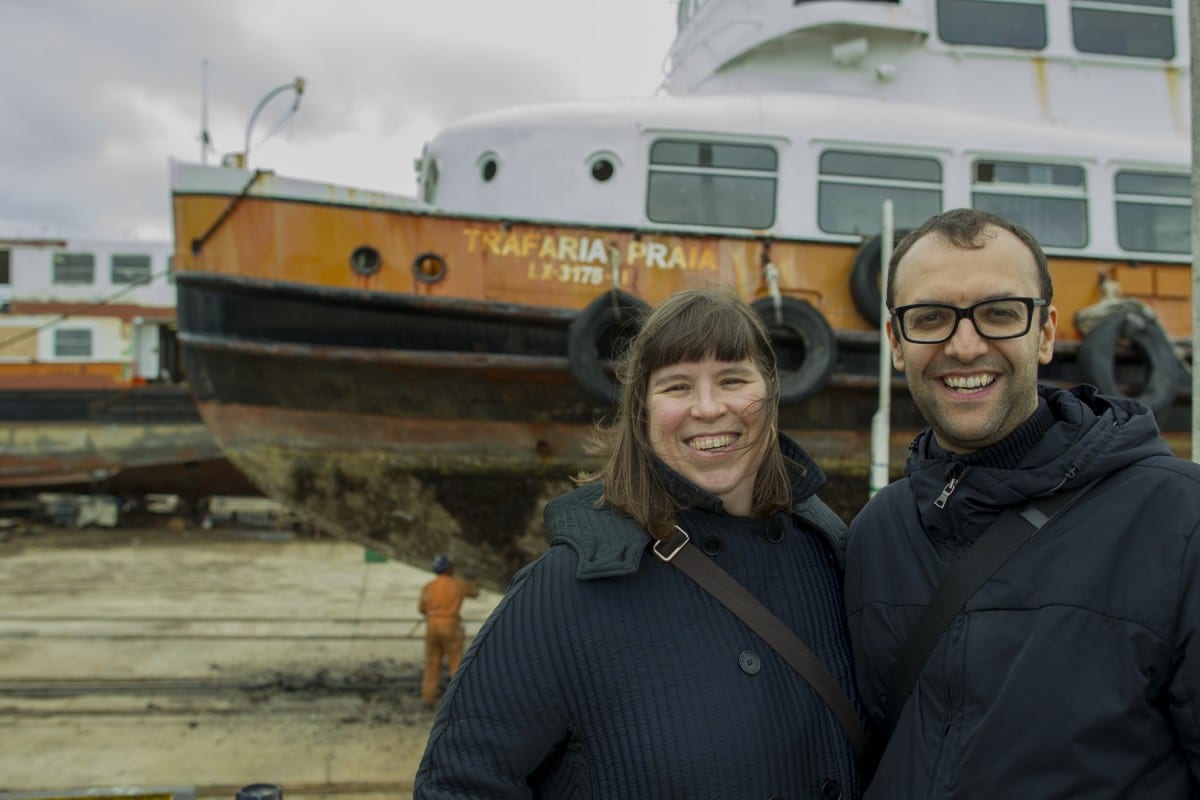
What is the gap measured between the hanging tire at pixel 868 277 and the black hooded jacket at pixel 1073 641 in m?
4.08

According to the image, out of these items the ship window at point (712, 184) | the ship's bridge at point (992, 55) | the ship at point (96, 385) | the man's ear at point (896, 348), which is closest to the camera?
the man's ear at point (896, 348)

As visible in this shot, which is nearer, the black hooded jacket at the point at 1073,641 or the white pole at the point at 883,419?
the black hooded jacket at the point at 1073,641

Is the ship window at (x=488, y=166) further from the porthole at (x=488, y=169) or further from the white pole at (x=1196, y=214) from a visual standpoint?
the white pole at (x=1196, y=214)

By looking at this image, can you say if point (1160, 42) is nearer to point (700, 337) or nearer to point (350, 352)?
point (350, 352)

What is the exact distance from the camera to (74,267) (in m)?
17.3

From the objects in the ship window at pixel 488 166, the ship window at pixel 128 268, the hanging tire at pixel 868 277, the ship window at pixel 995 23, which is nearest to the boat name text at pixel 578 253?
the ship window at pixel 488 166

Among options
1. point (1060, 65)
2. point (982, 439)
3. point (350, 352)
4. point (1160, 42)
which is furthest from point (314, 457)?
point (1160, 42)

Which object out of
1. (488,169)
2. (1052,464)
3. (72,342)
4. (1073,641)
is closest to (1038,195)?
(488,169)

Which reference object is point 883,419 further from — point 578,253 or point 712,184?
point 578,253

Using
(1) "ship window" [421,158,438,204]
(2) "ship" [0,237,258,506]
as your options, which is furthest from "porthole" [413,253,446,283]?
(2) "ship" [0,237,258,506]

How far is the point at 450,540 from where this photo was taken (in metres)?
5.75

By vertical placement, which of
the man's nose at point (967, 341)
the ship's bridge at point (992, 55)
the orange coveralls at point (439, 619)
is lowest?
the orange coveralls at point (439, 619)

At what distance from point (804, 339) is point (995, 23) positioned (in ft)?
10.1

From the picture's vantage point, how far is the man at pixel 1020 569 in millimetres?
1117
